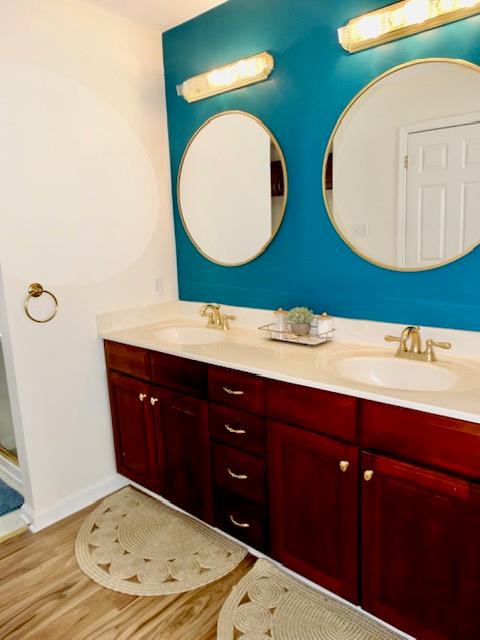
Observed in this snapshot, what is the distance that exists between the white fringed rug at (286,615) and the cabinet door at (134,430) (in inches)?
27.9

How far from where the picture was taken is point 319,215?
199 cm

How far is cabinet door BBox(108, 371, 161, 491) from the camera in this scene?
7.25ft

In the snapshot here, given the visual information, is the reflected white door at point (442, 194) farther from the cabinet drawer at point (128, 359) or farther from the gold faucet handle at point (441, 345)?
the cabinet drawer at point (128, 359)

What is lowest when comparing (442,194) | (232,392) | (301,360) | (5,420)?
(5,420)

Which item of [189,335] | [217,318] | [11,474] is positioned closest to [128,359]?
[189,335]

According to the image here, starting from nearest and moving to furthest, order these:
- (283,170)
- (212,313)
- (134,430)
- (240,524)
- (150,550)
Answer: (240,524) → (150,550) → (283,170) → (134,430) → (212,313)

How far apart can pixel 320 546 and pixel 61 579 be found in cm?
105

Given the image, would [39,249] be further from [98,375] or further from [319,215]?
[319,215]

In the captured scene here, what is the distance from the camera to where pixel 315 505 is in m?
1.59

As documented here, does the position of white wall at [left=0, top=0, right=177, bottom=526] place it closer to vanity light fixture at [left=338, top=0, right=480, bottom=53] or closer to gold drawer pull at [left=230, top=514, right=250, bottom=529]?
gold drawer pull at [left=230, top=514, right=250, bottom=529]

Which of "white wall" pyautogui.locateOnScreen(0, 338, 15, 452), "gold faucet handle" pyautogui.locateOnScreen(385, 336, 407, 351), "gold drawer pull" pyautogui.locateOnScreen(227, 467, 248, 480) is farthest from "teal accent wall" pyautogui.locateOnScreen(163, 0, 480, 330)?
"white wall" pyautogui.locateOnScreen(0, 338, 15, 452)

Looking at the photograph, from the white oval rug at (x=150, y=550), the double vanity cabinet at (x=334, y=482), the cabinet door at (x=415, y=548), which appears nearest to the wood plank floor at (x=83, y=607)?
the white oval rug at (x=150, y=550)

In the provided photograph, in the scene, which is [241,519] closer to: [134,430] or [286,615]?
[286,615]

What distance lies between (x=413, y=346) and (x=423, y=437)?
478 millimetres
